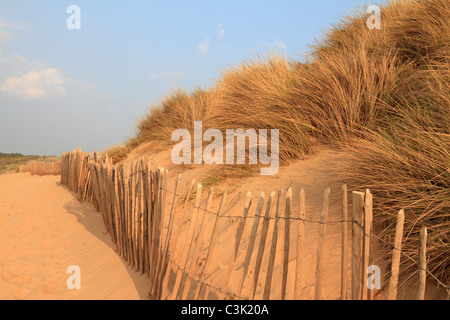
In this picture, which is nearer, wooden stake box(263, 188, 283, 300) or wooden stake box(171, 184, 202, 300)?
wooden stake box(263, 188, 283, 300)

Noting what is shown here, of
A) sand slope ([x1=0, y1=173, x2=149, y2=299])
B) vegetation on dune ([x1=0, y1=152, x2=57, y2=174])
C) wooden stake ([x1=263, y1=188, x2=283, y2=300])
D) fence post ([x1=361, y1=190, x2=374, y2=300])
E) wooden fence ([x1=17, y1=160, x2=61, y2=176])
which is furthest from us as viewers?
vegetation on dune ([x1=0, y1=152, x2=57, y2=174])

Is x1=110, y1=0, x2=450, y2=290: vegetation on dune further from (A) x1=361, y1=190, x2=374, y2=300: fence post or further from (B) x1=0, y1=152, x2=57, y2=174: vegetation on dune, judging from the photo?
(B) x1=0, y1=152, x2=57, y2=174: vegetation on dune

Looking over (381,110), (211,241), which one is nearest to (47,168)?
(381,110)

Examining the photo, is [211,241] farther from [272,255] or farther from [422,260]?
[422,260]

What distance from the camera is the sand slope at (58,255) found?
3.82 meters

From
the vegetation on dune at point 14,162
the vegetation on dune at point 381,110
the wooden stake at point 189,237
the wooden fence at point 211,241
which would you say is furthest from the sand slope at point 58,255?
the vegetation on dune at point 14,162

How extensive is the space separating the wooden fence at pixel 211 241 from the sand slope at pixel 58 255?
0.22 meters

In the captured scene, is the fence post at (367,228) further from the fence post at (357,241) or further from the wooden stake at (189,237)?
the wooden stake at (189,237)

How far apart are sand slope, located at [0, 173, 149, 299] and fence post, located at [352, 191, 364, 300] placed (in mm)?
2153

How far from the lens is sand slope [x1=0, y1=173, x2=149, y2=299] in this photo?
12.5ft

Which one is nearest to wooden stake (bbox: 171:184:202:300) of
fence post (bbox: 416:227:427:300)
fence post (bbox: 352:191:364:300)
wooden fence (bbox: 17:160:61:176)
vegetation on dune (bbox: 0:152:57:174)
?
fence post (bbox: 352:191:364:300)

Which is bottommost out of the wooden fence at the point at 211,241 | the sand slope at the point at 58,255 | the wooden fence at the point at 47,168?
the sand slope at the point at 58,255
